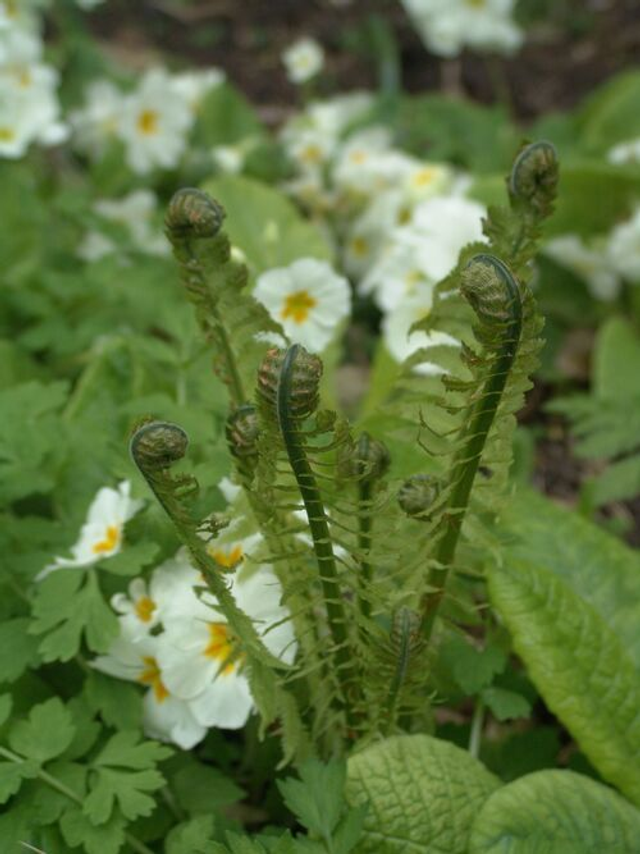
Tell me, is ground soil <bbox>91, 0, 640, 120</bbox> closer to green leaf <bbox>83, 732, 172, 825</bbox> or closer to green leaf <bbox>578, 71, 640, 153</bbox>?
green leaf <bbox>578, 71, 640, 153</bbox>

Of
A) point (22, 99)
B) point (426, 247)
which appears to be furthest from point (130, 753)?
point (22, 99)

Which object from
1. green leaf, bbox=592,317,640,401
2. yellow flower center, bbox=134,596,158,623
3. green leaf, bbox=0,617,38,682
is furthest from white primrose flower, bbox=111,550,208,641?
green leaf, bbox=592,317,640,401

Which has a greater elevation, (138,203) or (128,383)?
(138,203)

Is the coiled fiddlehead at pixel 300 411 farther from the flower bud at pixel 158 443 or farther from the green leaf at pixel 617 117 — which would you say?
the green leaf at pixel 617 117

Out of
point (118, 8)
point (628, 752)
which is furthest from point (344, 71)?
point (628, 752)

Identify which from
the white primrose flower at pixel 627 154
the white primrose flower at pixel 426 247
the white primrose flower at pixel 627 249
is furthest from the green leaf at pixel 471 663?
the white primrose flower at pixel 627 154

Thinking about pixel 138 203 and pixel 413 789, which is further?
pixel 138 203

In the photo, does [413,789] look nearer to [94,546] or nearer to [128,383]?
[94,546]
